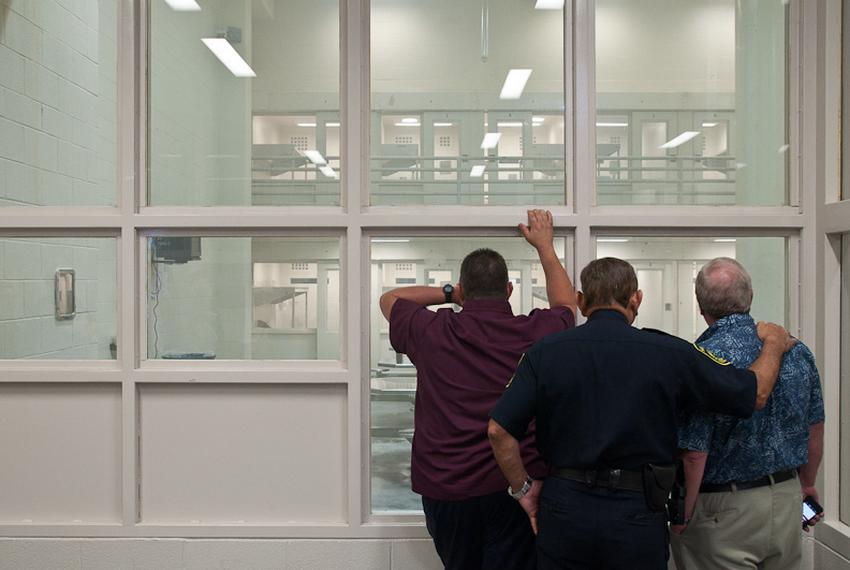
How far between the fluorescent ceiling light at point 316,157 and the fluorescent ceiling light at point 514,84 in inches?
31.6

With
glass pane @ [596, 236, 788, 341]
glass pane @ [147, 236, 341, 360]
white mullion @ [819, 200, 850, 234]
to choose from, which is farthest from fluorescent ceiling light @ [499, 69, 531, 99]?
white mullion @ [819, 200, 850, 234]

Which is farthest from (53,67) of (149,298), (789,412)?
(789,412)

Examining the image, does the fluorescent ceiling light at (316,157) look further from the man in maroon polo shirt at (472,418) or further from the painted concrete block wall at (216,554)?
the painted concrete block wall at (216,554)

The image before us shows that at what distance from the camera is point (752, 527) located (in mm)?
2115

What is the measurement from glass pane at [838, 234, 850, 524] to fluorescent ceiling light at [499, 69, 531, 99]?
144cm

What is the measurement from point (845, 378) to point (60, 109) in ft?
11.4

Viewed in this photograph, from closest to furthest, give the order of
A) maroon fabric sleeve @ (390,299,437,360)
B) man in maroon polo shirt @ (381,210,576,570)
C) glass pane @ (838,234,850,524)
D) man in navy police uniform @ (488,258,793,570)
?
man in navy police uniform @ (488,258,793,570) < man in maroon polo shirt @ (381,210,576,570) < maroon fabric sleeve @ (390,299,437,360) < glass pane @ (838,234,850,524)

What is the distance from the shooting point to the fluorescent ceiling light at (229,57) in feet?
10.0

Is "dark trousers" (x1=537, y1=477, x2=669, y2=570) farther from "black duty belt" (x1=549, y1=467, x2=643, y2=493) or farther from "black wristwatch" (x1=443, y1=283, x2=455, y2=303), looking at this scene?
"black wristwatch" (x1=443, y1=283, x2=455, y2=303)

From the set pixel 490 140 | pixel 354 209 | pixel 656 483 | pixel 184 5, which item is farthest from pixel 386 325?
pixel 184 5

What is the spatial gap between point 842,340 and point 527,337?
1.46 metres

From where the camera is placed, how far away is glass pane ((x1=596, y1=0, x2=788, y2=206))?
301 cm

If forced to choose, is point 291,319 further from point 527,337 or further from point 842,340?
point 842,340

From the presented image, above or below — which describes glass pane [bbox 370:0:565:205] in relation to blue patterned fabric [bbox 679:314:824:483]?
above
